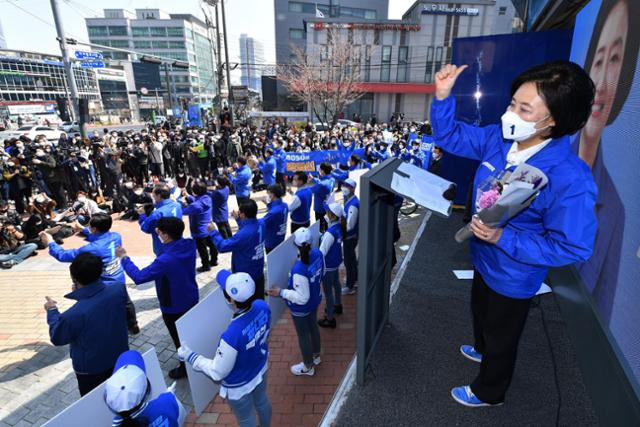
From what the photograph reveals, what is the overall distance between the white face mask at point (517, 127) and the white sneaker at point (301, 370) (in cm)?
334

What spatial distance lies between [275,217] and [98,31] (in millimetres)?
96618

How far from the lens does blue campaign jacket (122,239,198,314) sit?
3.76m

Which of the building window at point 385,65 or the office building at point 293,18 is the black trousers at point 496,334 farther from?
the office building at point 293,18

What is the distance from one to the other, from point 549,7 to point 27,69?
8035cm

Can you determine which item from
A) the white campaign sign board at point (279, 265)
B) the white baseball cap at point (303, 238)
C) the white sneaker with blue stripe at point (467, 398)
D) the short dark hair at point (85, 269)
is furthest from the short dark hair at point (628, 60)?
the short dark hair at point (85, 269)

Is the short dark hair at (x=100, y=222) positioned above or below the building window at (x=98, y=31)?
below

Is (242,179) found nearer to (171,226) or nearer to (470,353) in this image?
(171,226)

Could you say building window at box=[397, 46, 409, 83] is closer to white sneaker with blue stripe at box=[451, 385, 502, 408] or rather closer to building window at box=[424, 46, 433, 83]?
building window at box=[424, 46, 433, 83]

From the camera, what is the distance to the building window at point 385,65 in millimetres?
40344

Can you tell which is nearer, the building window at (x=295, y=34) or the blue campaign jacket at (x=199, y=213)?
the blue campaign jacket at (x=199, y=213)

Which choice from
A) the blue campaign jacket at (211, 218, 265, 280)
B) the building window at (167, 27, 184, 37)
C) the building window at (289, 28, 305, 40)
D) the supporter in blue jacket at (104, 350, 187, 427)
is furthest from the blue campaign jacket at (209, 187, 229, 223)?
the building window at (167, 27, 184, 37)

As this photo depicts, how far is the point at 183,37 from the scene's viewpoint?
254 ft

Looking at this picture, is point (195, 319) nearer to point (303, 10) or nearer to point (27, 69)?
point (303, 10)

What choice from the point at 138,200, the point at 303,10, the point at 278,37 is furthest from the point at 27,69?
the point at 138,200
